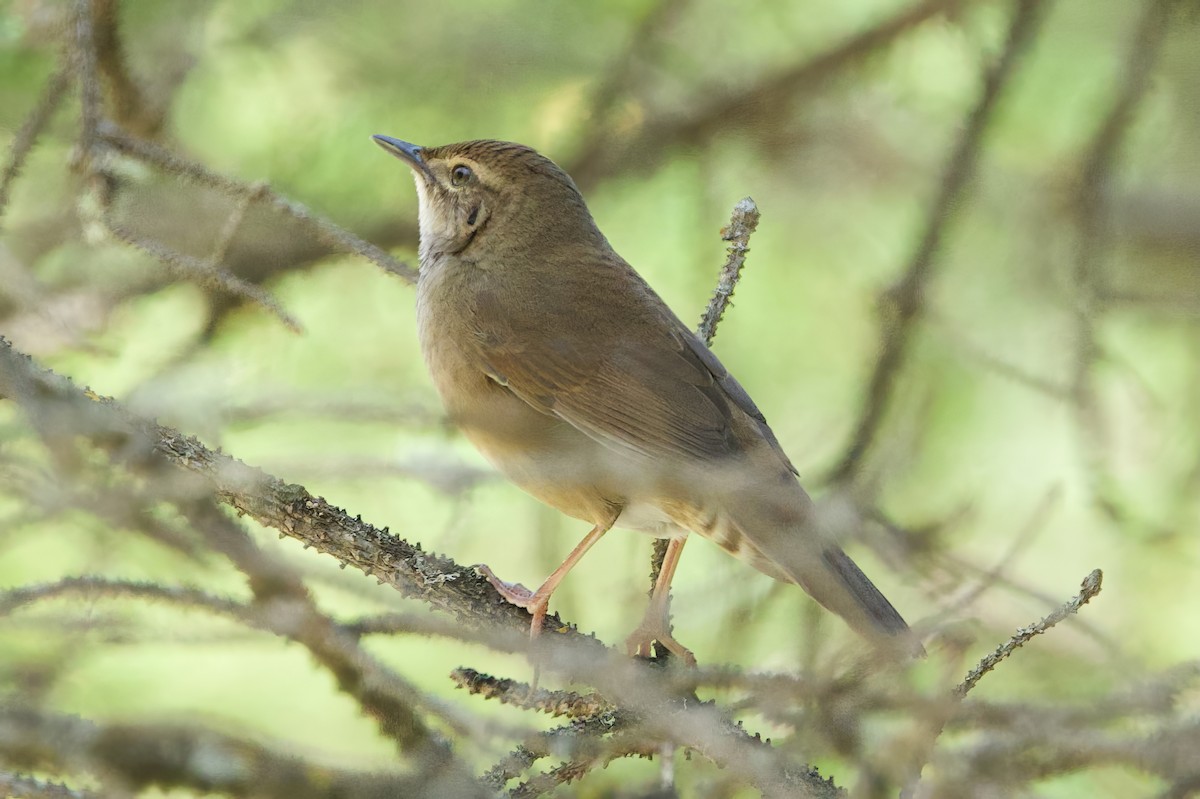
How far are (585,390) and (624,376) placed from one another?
15cm

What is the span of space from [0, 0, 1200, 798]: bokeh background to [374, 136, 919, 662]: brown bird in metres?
0.23

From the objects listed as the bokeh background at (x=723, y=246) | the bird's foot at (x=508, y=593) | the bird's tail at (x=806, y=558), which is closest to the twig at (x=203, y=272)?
the bokeh background at (x=723, y=246)

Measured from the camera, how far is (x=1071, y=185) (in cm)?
602

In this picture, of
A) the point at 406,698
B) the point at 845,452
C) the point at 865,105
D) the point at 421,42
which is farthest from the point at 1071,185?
the point at 406,698

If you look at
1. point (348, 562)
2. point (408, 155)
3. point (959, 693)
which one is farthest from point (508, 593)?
point (408, 155)

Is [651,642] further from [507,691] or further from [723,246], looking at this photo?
[723,246]

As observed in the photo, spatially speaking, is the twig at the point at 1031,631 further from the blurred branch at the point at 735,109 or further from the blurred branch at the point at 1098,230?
the blurred branch at the point at 735,109

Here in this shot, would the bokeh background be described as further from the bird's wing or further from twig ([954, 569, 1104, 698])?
twig ([954, 569, 1104, 698])

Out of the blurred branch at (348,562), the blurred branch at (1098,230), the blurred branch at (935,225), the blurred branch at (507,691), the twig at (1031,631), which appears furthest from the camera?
the blurred branch at (1098,230)

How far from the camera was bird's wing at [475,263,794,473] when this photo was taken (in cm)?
461

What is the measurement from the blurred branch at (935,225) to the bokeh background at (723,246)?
0.05 m

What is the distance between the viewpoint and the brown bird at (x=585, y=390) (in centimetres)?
416

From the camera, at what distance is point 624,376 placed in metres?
4.70

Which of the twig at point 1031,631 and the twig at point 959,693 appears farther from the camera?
A: the twig at point 1031,631
